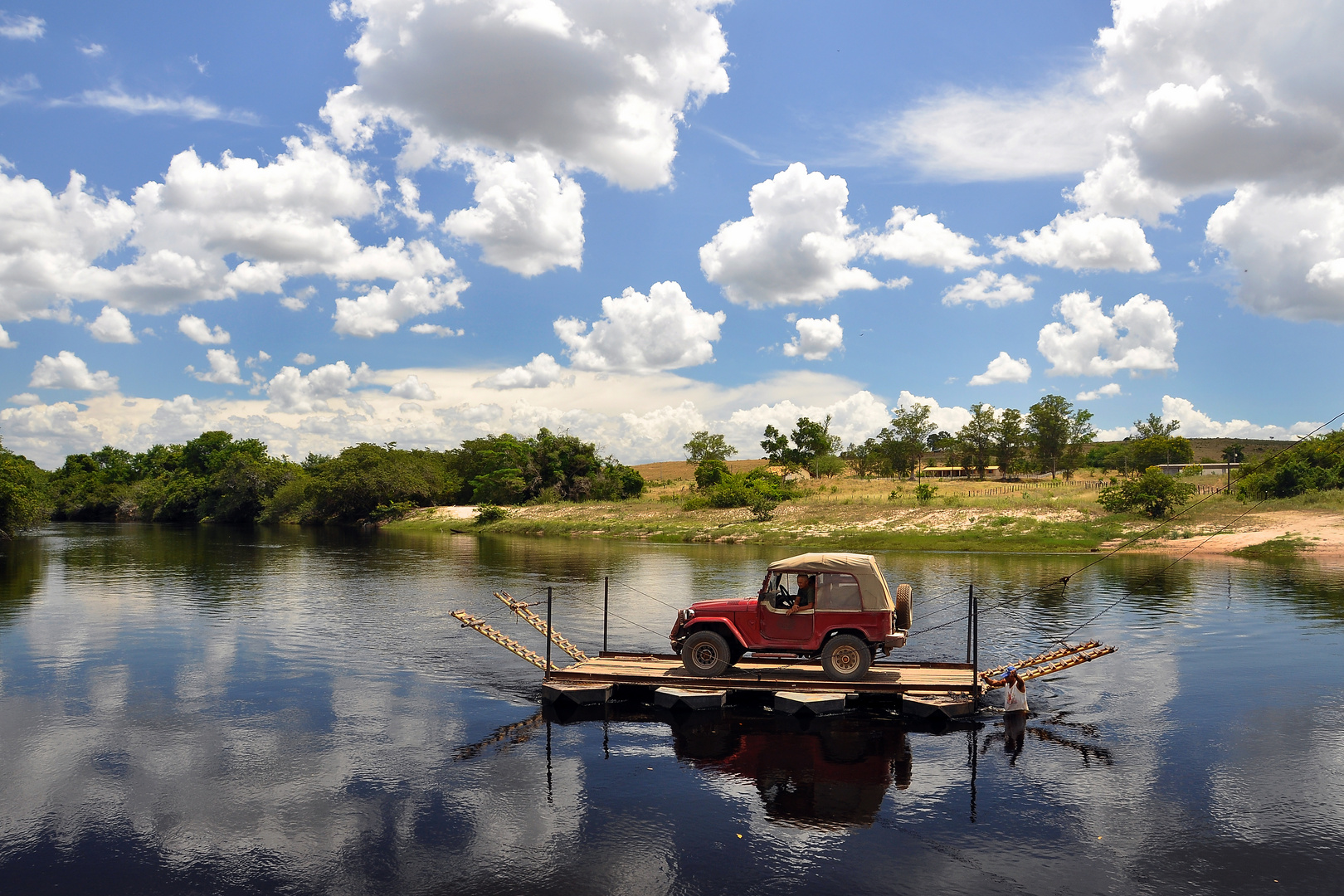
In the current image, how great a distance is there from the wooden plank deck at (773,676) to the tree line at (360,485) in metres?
84.8

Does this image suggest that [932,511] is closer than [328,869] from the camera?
No

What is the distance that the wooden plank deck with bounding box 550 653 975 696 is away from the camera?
18.7 metres

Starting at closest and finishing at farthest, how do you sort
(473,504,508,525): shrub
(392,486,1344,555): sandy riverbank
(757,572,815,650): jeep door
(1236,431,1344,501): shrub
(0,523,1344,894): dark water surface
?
(0,523,1344,894): dark water surface < (757,572,815,650): jeep door < (392,486,1344,555): sandy riverbank < (1236,431,1344,501): shrub < (473,504,508,525): shrub

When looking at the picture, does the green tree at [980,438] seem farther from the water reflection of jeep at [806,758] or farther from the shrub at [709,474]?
the water reflection of jeep at [806,758]

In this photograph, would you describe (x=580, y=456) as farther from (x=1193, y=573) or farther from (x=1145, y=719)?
(x=1145, y=719)

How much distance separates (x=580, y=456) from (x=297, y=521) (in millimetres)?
38630

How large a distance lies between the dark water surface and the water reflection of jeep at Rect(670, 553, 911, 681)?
1428 mm

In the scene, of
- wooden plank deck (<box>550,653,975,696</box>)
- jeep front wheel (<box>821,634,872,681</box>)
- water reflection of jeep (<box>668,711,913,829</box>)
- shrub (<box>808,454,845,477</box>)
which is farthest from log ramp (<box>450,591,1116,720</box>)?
shrub (<box>808,454,845,477</box>)

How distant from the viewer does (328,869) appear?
1222 centimetres

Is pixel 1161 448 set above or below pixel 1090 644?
above

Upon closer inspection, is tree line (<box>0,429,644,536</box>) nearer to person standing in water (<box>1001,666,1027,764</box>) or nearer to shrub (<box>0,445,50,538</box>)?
shrub (<box>0,445,50,538</box>)

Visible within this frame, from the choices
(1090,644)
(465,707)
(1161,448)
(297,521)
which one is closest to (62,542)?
(297,521)

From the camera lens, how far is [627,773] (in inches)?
633

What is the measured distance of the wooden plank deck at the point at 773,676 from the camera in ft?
61.5
